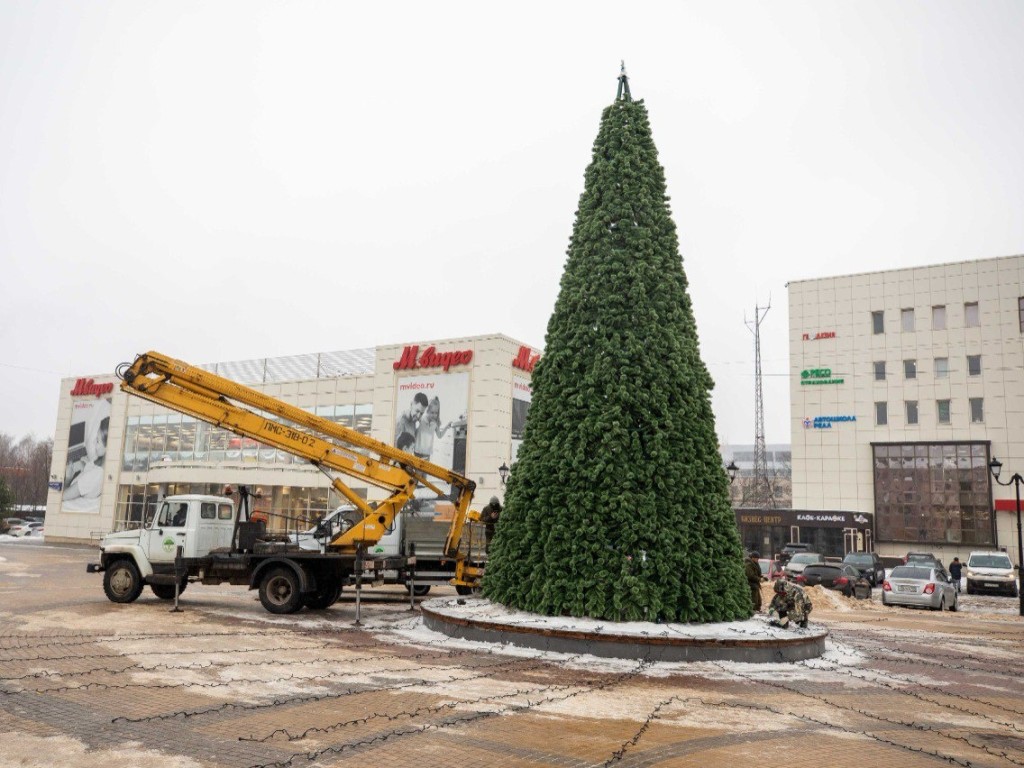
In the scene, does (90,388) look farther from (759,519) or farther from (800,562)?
(800,562)

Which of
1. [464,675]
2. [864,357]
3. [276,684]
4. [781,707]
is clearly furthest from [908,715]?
[864,357]

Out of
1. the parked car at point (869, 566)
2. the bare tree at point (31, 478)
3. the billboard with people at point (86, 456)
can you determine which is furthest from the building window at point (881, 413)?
the bare tree at point (31, 478)

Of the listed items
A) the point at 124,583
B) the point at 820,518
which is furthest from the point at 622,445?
the point at 820,518

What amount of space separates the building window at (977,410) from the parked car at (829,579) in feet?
78.4

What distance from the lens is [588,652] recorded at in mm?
11750

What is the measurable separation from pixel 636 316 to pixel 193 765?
9639 mm

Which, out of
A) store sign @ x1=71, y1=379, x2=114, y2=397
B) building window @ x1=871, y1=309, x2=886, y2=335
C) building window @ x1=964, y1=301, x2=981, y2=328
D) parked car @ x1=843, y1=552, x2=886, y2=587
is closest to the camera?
parked car @ x1=843, y1=552, x2=886, y2=587

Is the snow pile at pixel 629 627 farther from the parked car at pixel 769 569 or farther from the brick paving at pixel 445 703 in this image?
the parked car at pixel 769 569

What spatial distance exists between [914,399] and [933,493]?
18.2 feet

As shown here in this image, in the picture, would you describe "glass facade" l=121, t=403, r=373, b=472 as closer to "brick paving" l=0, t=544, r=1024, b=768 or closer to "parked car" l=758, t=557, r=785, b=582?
"parked car" l=758, t=557, r=785, b=582

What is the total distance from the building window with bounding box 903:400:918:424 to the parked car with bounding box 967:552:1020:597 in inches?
629

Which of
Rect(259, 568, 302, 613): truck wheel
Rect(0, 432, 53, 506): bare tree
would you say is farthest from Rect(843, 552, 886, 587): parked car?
Rect(0, 432, 53, 506): bare tree

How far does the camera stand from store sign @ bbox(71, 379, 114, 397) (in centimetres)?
5317

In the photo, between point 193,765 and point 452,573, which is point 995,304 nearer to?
point 452,573
